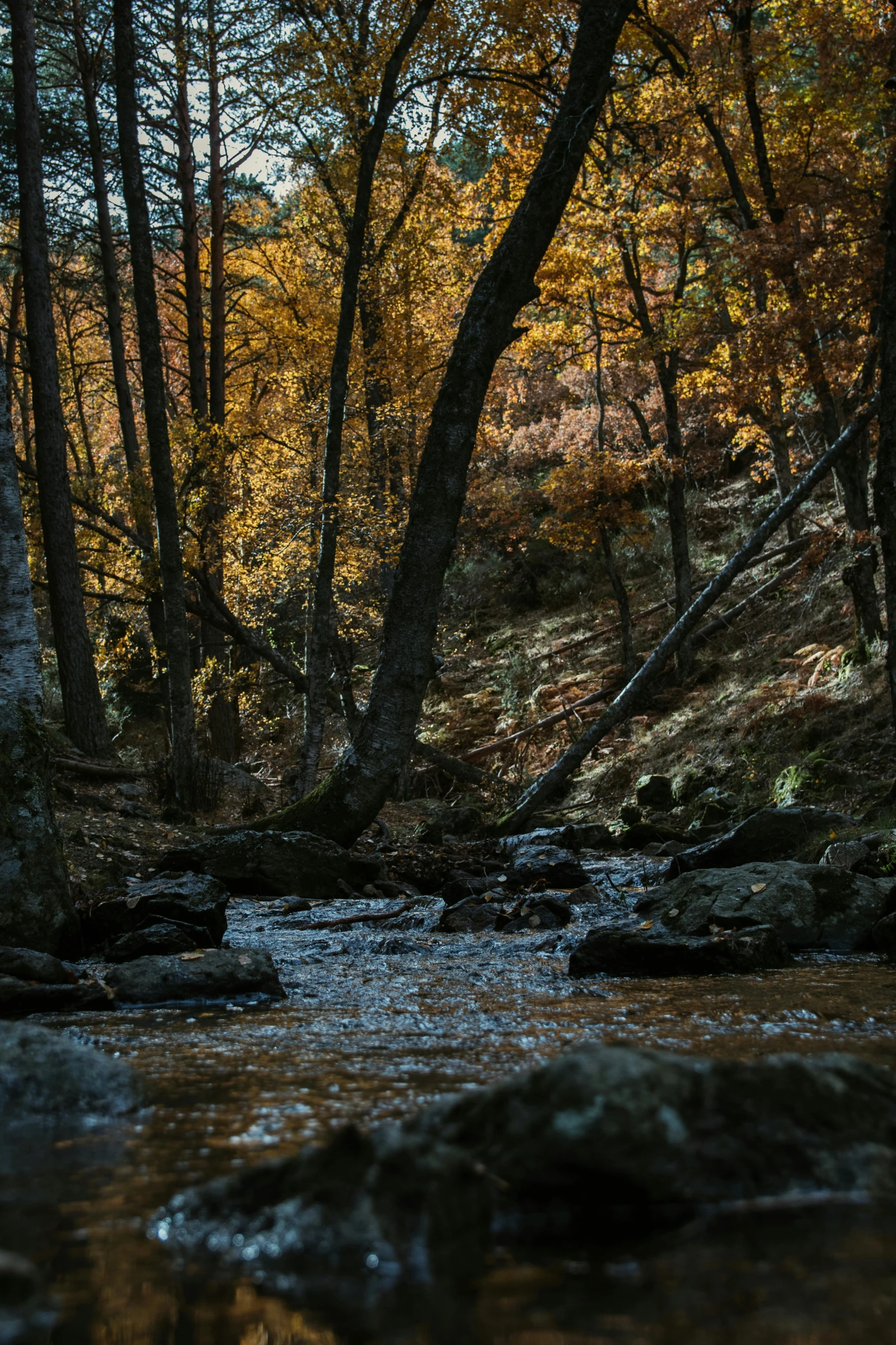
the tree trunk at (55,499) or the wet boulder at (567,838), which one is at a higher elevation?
the tree trunk at (55,499)

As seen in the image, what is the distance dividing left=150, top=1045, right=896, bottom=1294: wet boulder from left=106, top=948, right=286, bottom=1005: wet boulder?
8.14 ft

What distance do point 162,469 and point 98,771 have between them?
13.2 feet

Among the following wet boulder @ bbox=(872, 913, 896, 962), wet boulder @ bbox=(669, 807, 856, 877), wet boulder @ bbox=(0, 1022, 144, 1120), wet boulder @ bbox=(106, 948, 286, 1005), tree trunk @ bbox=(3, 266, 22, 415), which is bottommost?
wet boulder @ bbox=(669, 807, 856, 877)

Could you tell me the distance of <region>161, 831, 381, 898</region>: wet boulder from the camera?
7.59m

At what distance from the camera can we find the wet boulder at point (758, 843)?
7.24 meters

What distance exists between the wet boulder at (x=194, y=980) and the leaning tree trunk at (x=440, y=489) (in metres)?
→ 4.14

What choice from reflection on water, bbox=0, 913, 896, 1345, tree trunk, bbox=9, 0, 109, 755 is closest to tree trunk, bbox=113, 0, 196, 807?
tree trunk, bbox=9, 0, 109, 755

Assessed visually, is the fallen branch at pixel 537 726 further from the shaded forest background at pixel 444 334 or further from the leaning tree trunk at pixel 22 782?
the leaning tree trunk at pixel 22 782

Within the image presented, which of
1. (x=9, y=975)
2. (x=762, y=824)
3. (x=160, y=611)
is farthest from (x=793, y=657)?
(x=9, y=975)

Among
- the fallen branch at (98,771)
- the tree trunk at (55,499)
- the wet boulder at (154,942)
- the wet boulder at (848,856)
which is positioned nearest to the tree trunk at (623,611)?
the fallen branch at (98,771)

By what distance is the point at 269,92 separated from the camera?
1379 cm

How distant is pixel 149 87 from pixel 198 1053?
19227mm

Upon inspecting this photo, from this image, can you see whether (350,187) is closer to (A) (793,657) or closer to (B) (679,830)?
(A) (793,657)

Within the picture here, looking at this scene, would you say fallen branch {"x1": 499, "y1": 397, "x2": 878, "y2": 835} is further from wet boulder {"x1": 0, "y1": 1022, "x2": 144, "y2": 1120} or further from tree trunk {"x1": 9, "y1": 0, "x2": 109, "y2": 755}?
wet boulder {"x1": 0, "y1": 1022, "x2": 144, "y2": 1120}
